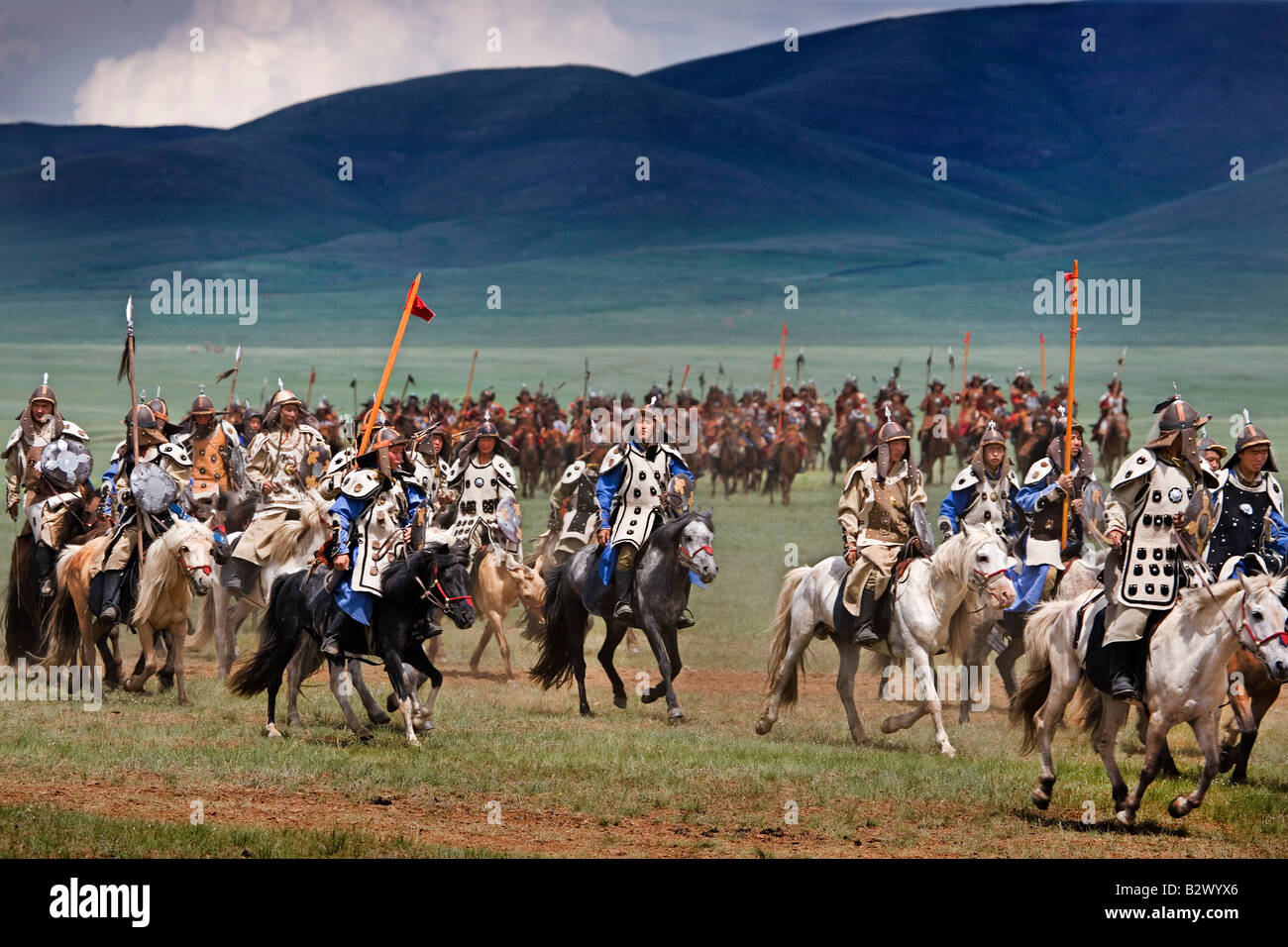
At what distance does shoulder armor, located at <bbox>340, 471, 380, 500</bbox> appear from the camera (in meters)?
12.9

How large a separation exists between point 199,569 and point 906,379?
219 feet

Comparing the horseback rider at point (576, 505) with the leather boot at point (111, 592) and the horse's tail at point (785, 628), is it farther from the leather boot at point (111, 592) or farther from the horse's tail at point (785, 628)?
the leather boot at point (111, 592)

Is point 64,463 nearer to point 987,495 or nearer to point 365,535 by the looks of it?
point 365,535

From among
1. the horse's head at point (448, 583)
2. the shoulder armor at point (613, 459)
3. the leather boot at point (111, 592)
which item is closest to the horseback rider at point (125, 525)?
the leather boot at point (111, 592)

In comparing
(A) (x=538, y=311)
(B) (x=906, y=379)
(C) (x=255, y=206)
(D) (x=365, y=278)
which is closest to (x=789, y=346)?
(B) (x=906, y=379)

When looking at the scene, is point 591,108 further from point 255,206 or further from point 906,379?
point 906,379

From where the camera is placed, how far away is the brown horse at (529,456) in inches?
1499

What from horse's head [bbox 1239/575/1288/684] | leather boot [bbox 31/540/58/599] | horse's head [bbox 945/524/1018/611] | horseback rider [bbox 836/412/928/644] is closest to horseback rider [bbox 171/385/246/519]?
leather boot [bbox 31/540/58/599]

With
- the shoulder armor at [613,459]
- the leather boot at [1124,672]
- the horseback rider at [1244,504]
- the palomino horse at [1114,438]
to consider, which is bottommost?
the leather boot at [1124,672]

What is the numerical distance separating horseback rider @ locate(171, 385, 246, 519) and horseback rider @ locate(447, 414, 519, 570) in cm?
263

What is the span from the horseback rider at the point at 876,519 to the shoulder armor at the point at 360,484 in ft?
11.6

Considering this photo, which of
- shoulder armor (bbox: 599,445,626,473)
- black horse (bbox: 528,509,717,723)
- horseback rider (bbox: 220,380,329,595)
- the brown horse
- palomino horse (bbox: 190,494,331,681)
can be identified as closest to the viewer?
black horse (bbox: 528,509,717,723)

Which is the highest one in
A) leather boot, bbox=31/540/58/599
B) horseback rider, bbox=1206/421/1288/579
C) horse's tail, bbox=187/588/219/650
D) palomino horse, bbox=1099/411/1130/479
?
palomino horse, bbox=1099/411/1130/479

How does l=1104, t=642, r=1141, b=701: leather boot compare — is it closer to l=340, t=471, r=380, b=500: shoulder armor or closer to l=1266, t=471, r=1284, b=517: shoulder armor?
l=1266, t=471, r=1284, b=517: shoulder armor
